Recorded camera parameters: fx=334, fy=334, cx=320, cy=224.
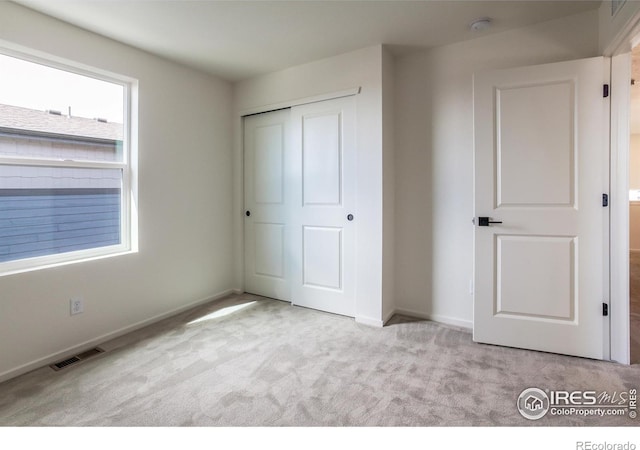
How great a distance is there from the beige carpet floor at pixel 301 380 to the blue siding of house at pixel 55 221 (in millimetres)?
817

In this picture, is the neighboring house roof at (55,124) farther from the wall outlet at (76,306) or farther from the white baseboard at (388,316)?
the white baseboard at (388,316)

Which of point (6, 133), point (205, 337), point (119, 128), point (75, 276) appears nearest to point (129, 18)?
point (119, 128)

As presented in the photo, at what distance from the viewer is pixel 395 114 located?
10.1 feet

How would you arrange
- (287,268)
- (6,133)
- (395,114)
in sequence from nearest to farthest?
1. (6,133)
2. (395,114)
3. (287,268)

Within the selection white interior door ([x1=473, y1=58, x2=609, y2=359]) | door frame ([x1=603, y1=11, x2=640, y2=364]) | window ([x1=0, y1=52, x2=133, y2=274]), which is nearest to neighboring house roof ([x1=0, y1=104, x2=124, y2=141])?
window ([x1=0, y1=52, x2=133, y2=274])

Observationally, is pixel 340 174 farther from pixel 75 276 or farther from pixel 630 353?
pixel 630 353

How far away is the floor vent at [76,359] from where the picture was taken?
2254mm

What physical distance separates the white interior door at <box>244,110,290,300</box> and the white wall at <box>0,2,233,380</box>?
0.84 feet

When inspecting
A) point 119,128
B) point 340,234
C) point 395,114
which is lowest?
point 340,234

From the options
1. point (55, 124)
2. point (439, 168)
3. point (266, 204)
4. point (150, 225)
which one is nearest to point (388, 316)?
point (439, 168)

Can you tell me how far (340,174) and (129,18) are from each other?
6.49 feet

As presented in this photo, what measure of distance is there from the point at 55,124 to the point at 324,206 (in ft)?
7.22

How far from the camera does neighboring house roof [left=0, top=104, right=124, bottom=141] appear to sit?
223cm

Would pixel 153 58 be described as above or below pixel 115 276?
above
